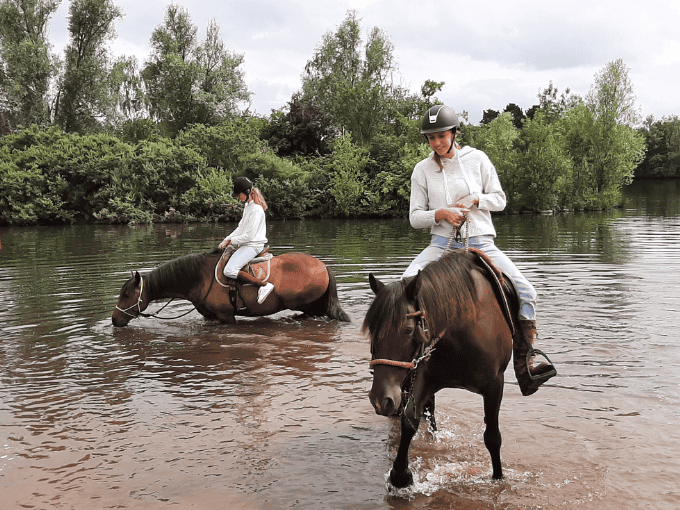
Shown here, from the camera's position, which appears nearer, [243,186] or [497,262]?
[497,262]

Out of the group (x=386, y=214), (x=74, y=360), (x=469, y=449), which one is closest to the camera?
(x=469, y=449)

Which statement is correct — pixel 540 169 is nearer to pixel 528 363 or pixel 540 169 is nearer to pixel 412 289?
pixel 528 363

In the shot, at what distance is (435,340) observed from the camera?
139 inches

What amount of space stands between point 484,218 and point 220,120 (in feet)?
161

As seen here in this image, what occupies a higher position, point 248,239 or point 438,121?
point 438,121

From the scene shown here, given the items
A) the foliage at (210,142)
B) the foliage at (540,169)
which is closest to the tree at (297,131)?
the foliage at (210,142)

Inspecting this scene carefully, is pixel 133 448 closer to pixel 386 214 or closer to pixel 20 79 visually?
pixel 386 214

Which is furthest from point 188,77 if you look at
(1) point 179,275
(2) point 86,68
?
(1) point 179,275

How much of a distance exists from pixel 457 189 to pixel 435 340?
1333 mm

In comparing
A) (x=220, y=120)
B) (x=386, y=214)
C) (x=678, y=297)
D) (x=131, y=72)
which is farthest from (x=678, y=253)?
(x=131, y=72)

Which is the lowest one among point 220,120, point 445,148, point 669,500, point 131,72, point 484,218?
point 669,500

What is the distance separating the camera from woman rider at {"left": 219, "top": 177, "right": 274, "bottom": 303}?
8.91m

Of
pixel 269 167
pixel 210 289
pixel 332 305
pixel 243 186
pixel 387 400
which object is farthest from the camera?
pixel 269 167

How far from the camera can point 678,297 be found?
1024 cm
